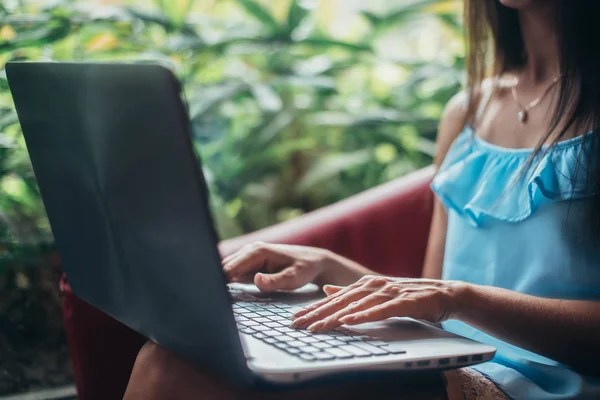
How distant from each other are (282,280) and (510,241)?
0.29 m

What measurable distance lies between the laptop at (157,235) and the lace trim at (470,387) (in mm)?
80

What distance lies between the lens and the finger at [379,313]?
691 millimetres

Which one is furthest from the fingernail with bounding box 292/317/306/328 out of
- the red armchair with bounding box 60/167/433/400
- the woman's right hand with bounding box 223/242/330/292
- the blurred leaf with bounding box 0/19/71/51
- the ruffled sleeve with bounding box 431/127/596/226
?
the blurred leaf with bounding box 0/19/71/51

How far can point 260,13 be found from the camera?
170 centimetres

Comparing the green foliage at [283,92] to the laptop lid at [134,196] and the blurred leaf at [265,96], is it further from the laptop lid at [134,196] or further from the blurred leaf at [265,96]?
the laptop lid at [134,196]

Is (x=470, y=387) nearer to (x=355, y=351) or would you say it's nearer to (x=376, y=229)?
(x=355, y=351)

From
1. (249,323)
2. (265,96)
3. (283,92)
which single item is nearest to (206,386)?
(249,323)

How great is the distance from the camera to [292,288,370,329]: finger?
2.34 ft

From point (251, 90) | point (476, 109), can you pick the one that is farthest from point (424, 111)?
point (476, 109)

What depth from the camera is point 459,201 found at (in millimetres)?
1021

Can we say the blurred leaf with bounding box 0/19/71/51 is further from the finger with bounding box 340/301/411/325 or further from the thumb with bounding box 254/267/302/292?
the finger with bounding box 340/301/411/325

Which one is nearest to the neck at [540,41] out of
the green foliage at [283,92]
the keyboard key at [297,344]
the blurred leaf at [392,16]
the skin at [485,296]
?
the skin at [485,296]

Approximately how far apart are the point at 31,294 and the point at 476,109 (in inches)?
29.8

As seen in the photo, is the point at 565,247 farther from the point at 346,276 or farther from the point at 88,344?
the point at 88,344
